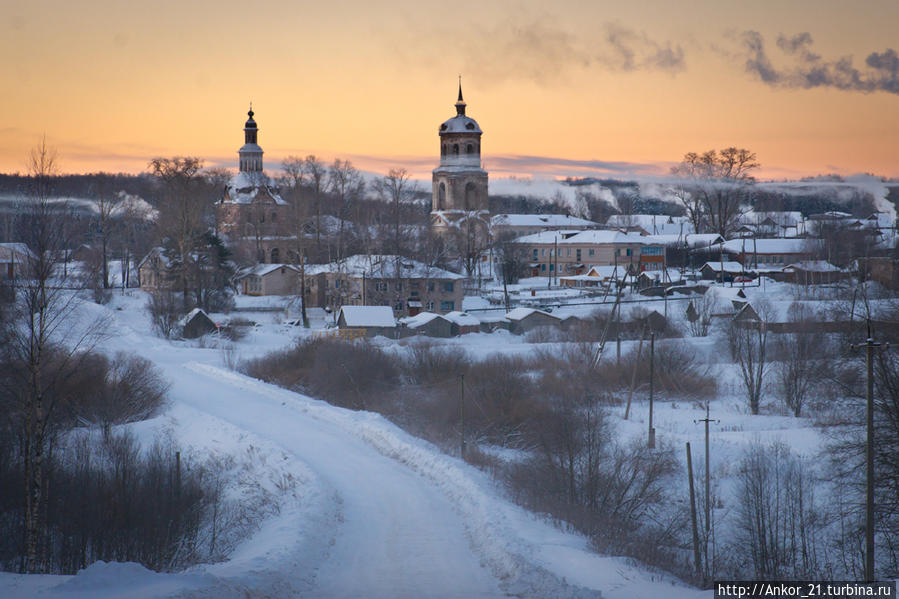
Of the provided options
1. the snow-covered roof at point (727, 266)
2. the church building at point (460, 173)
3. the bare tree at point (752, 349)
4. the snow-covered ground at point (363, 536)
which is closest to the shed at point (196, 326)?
the snow-covered ground at point (363, 536)

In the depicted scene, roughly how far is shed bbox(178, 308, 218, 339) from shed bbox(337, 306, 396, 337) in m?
5.70

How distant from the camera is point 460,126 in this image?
69.8m

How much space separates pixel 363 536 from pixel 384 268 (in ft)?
106

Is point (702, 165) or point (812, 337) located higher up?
point (702, 165)

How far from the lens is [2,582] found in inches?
314

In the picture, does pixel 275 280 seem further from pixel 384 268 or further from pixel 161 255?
pixel 384 268

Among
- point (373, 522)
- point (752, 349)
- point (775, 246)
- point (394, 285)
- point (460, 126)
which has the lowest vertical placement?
point (373, 522)

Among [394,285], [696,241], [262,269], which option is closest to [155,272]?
[262,269]

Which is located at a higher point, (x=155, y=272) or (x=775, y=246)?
(x=775, y=246)

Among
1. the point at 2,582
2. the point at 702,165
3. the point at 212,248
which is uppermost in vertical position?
the point at 702,165

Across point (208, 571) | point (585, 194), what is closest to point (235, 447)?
point (208, 571)

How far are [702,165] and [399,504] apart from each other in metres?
62.1

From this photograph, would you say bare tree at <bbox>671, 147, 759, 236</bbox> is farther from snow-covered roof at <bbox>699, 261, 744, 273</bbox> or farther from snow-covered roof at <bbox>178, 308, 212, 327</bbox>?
snow-covered roof at <bbox>178, 308, 212, 327</bbox>

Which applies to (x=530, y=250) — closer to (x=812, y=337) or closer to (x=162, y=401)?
(x=812, y=337)
